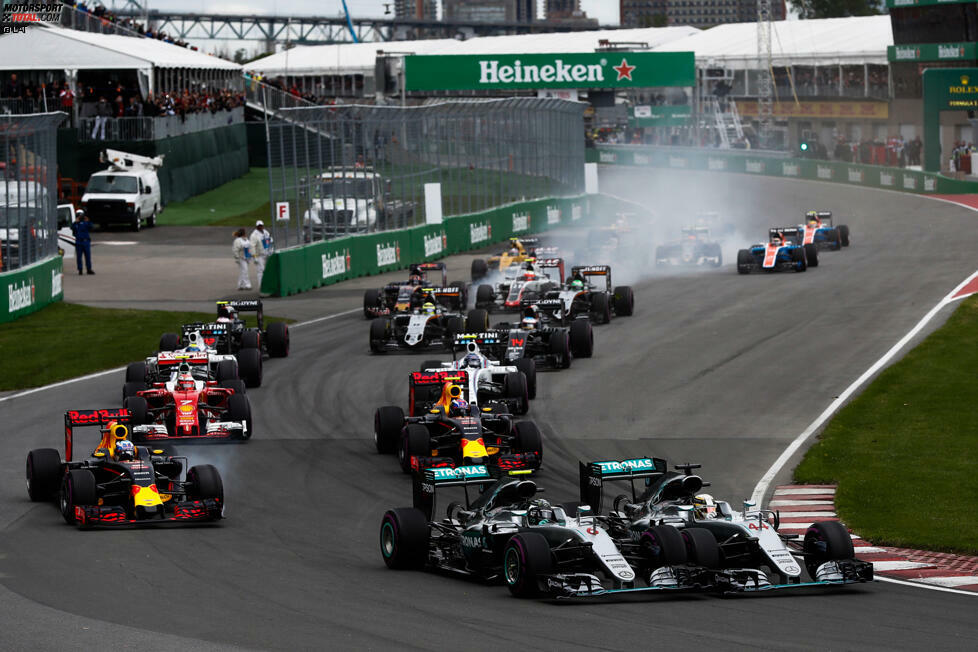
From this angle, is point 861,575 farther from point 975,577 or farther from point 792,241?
point 792,241

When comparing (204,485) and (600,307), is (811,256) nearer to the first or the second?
(600,307)

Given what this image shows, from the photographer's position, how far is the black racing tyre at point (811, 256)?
44.3m

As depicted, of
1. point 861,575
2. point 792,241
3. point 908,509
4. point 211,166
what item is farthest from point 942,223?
point 861,575

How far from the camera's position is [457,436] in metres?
20.3

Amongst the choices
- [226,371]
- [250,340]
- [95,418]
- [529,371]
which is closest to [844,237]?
[250,340]

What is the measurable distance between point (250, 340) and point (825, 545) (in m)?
16.2

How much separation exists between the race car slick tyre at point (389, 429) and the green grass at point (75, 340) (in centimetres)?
847

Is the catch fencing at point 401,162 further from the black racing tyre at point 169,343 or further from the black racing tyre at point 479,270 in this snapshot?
the black racing tyre at point 169,343

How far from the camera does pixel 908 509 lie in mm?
18141

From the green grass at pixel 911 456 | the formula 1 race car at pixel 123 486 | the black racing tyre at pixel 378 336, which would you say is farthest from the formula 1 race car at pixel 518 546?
the black racing tyre at pixel 378 336

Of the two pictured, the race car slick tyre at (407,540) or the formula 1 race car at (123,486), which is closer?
the race car slick tyre at (407,540)

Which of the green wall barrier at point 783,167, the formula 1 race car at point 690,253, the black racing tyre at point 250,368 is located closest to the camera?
the black racing tyre at point 250,368

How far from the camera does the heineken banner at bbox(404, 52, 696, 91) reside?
72750 millimetres

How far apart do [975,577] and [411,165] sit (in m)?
36.6
